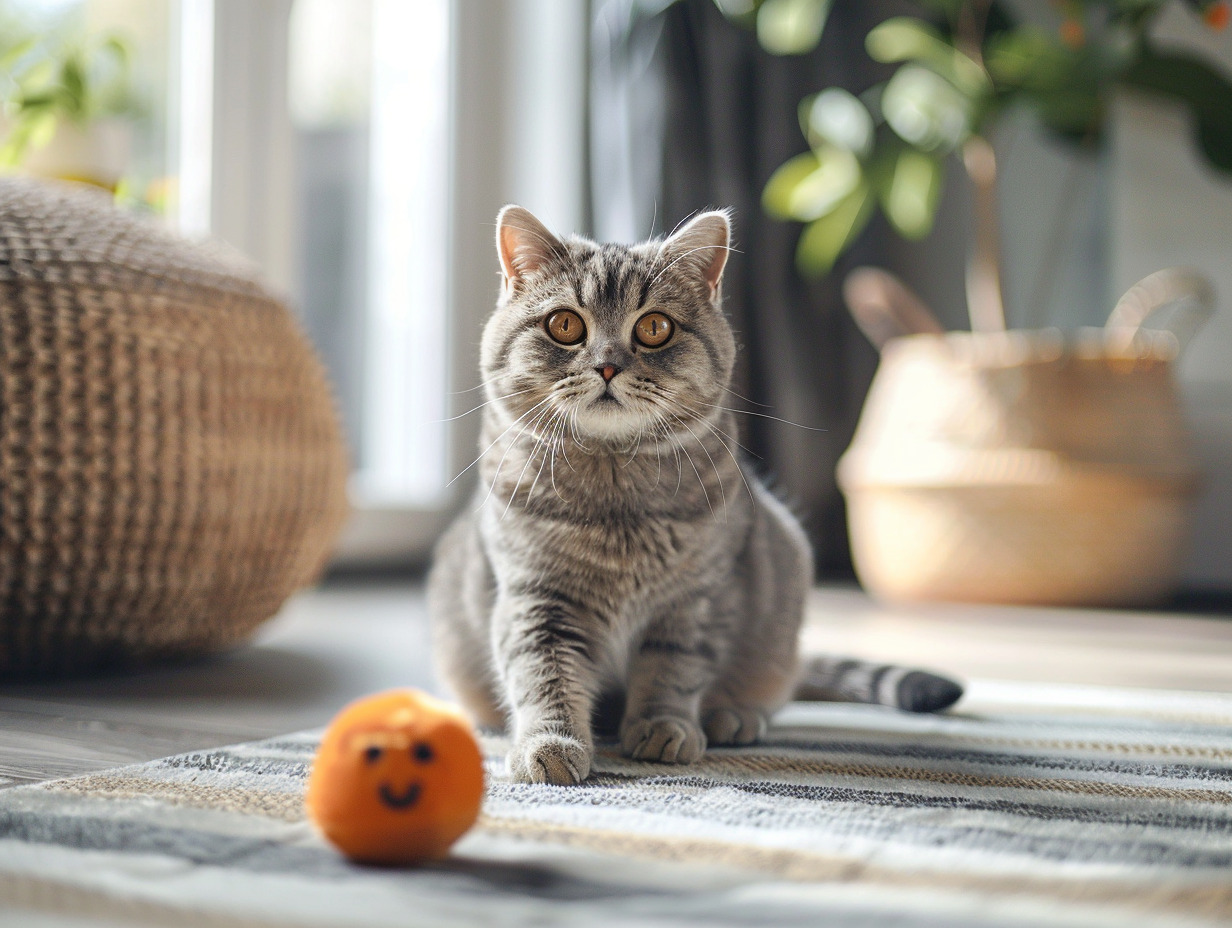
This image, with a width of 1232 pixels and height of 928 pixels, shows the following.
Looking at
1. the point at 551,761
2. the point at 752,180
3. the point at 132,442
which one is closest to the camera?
the point at 551,761

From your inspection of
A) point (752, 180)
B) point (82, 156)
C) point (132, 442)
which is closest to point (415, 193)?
point (752, 180)

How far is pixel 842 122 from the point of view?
2.91m

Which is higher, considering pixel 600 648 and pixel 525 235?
pixel 525 235

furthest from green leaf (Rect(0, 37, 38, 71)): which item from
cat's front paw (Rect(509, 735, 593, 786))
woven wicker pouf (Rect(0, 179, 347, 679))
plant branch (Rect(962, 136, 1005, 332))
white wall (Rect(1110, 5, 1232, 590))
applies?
white wall (Rect(1110, 5, 1232, 590))

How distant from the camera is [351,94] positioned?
317cm

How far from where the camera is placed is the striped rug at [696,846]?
2.16 ft

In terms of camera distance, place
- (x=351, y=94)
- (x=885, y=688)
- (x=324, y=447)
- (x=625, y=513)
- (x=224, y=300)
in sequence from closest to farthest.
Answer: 1. (x=625, y=513)
2. (x=885, y=688)
3. (x=224, y=300)
4. (x=324, y=447)
5. (x=351, y=94)

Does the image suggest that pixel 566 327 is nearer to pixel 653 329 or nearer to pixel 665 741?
pixel 653 329

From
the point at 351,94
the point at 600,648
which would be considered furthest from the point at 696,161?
the point at 600,648

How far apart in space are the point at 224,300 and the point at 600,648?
79cm

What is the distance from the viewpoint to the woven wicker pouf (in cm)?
133

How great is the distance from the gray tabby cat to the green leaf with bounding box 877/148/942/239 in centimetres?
174

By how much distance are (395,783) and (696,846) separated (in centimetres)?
23

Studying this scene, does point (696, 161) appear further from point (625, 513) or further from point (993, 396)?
point (625, 513)
